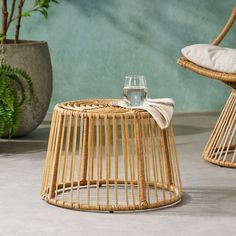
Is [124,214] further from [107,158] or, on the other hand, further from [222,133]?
[222,133]

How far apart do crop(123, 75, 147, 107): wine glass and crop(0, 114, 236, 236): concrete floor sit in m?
0.34

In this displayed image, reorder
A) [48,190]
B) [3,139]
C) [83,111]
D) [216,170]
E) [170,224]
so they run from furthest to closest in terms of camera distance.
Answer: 1. [3,139]
2. [216,170]
3. [48,190]
4. [83,111]
5. [170,224]

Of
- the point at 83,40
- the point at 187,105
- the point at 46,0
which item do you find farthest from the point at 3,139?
the point at 187,105

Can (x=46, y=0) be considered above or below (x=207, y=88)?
above

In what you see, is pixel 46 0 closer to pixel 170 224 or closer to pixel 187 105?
pixel 187 105

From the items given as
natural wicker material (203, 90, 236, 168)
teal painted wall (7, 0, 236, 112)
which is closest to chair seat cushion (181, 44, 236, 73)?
natural wicker material (203, 90, 236, 168)

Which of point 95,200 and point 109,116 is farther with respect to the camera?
point 95,200

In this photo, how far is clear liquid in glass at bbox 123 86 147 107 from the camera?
232 cm

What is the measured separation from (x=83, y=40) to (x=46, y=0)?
0.67 m

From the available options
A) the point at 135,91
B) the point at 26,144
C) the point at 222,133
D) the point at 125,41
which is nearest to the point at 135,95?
the point at 135,91

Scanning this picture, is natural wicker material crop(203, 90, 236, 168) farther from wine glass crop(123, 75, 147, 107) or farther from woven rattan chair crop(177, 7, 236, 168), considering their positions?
wine glass crop(123, 75, 147, 107)

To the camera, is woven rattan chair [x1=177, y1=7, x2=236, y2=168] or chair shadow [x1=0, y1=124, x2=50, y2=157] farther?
chair shadow [x1=0, y1=124, x2=50, y2=157]

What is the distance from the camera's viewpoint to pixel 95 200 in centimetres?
236

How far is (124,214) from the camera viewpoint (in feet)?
7.20
